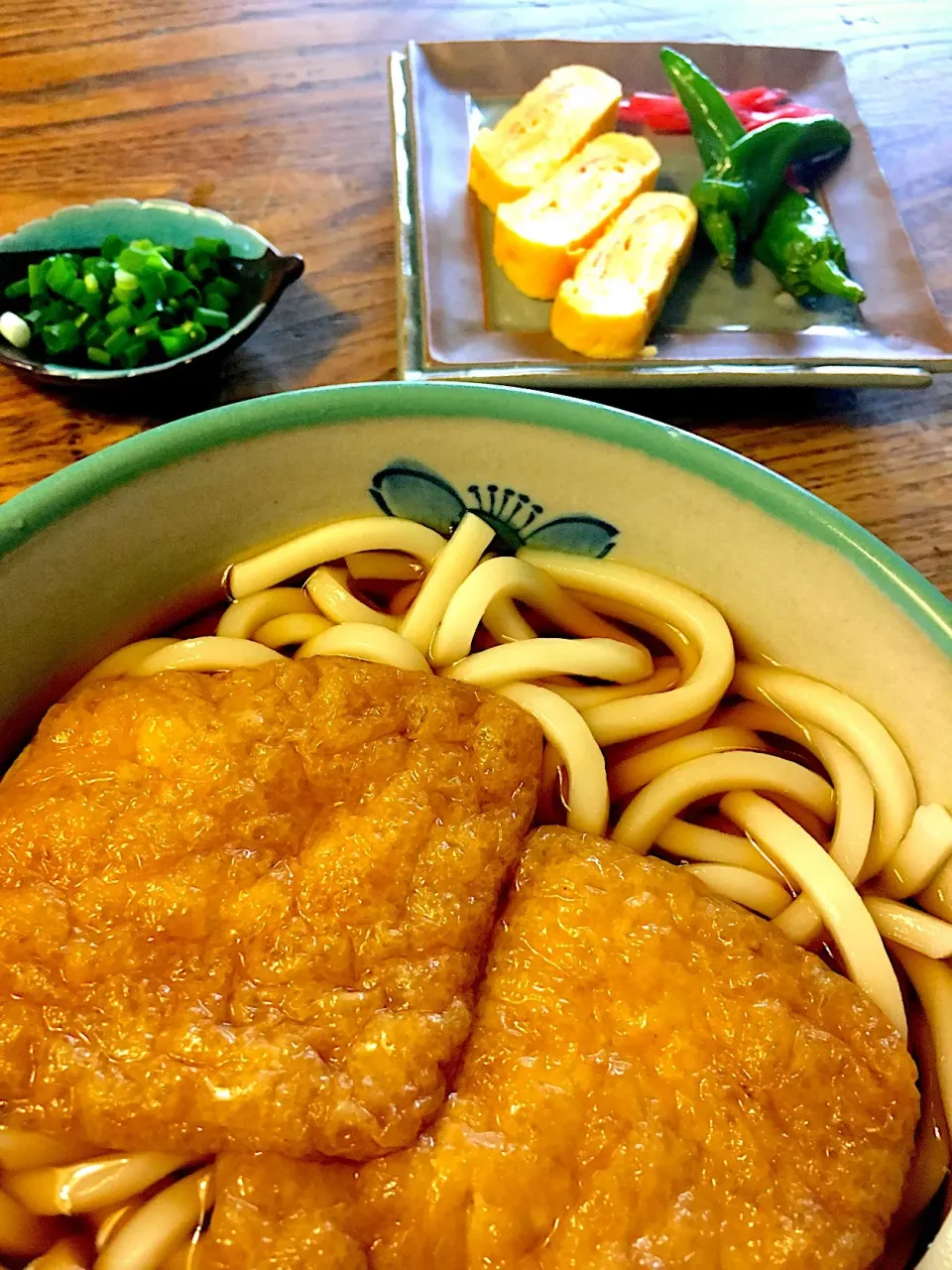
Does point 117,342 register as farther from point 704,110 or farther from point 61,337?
point 704,110

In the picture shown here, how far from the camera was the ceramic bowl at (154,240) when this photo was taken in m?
1.75

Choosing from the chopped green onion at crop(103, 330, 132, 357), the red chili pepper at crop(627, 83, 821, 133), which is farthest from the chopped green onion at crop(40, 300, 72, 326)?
the red chili pepper at crop(627, 83, 821, 133)

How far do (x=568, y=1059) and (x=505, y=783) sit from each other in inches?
13.0

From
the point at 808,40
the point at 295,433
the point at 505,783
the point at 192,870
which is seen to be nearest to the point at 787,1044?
the point at 505,783

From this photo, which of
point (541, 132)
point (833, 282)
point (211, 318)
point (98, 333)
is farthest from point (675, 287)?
point (98, 333)

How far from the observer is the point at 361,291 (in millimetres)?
2086

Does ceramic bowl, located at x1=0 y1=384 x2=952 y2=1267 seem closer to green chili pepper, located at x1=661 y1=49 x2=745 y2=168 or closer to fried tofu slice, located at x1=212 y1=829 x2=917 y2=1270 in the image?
fried tofu slice, located at x1=212 y1=829 x2=917 y2=1270

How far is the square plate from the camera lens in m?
1.91

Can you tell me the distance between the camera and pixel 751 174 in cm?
225

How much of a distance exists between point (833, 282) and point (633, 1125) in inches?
69.6

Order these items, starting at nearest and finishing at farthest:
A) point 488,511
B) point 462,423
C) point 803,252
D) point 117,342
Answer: point 462,423 → point 488,511 → point 117,342 → point 803,252

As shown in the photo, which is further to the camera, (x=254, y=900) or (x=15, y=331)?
(x=15, y=331)

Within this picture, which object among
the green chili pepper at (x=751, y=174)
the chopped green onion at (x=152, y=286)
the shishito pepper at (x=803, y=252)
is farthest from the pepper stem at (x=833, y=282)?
the chopped green onion at (x=152, y=286)

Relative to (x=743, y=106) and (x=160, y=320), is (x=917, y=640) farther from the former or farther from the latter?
(x=743, y=106)
